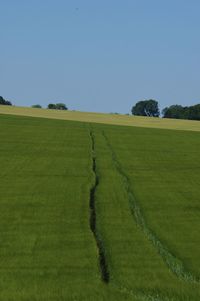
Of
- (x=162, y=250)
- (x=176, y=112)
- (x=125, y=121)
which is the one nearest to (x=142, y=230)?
(x=162, y=250)

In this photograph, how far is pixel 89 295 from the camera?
419 inches

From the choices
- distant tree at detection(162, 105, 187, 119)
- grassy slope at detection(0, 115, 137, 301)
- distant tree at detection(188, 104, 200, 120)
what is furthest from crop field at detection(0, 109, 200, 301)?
distant tree at detection(162, 105, 187, 119)

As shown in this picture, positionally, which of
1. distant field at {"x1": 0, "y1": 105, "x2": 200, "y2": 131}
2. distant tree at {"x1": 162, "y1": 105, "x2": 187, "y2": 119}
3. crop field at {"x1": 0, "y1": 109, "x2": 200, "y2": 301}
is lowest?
distant tree at {"x1": 162, "y1": 105, "x2": 187, "y2": 119}

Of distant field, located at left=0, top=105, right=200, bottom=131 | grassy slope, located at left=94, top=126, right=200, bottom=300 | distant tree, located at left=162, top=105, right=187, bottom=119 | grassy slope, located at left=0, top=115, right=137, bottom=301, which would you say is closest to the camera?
grassy slope, located at left=0, top=115, right=137, bottom=301

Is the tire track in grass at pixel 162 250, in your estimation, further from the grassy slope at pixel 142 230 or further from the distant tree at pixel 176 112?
the distant tree at pixel 176 112

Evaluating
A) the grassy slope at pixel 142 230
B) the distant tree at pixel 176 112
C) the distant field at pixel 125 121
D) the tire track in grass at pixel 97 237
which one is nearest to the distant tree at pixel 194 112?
the distant tree at pixel 176 112

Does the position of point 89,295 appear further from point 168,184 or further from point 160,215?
point 168,184

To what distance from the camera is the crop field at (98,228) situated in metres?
11.4

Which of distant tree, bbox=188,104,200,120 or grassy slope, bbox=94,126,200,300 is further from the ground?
grassy slope, bbox=94,126,200,300

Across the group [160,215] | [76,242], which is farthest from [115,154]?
[76,242]

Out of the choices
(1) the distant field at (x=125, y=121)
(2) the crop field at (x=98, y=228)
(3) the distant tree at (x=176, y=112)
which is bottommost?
(3) the distant tree at (x=176, y=112)

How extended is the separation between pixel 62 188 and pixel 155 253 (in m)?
10.6

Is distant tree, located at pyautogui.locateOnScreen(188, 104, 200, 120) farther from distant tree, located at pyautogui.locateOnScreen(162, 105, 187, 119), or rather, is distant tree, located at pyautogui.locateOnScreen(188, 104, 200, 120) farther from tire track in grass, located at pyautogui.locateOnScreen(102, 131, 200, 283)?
tire track in grass, located at pyautogui.locateOnScreen(102, 131, 200, 283)

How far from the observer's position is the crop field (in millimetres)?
11398
